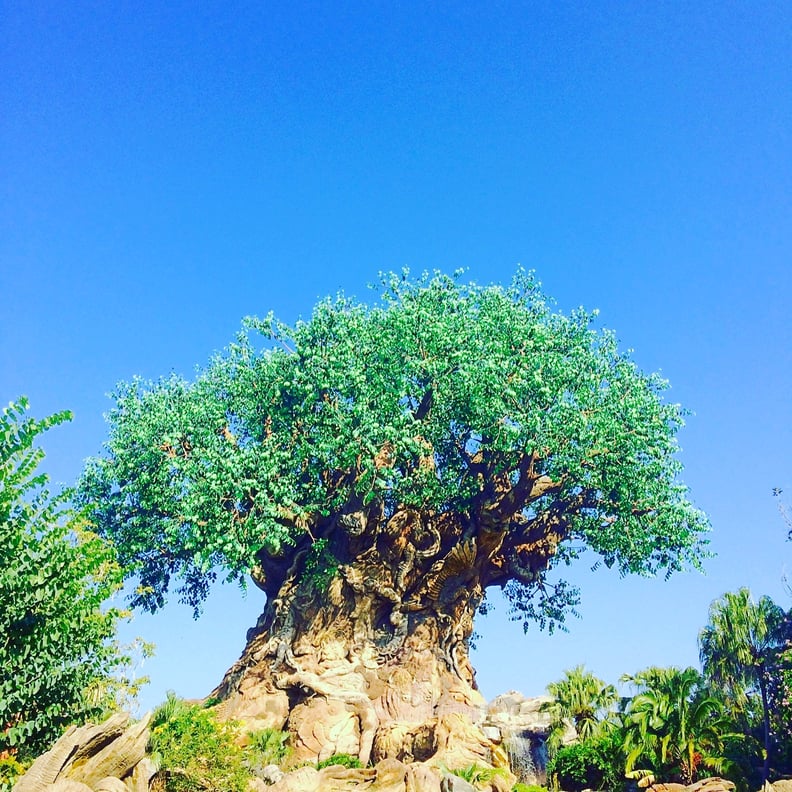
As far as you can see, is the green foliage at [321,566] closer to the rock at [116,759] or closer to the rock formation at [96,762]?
the rock formation at [96,762]

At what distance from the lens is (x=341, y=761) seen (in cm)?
2228

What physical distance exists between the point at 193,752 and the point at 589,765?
53.7ft

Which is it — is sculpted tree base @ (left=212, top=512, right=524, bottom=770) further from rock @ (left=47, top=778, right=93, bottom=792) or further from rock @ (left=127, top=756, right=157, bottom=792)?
rock @ (left=47, top=778, right=93, bottom=792)

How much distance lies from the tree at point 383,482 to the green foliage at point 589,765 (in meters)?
4.46

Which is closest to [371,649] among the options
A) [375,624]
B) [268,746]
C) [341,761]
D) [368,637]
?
[368,637]

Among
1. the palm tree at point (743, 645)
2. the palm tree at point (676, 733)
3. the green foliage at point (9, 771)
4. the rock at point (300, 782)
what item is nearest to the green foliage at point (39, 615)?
the green foliage at point (9, 771)

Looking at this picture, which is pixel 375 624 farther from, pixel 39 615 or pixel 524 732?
pixel 39 615

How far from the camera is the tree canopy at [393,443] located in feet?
79.2

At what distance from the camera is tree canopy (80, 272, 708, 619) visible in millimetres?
24141

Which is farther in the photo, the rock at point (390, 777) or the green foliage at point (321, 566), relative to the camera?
the green foliage at point (321, 566)

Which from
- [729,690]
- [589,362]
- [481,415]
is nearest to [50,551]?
[481,415]

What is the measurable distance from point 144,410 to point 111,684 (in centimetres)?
1159

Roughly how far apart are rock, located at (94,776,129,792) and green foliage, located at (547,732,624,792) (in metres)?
18.7

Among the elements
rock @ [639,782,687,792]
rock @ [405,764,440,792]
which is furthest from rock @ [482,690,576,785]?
rock @ [405,764,440,792]
